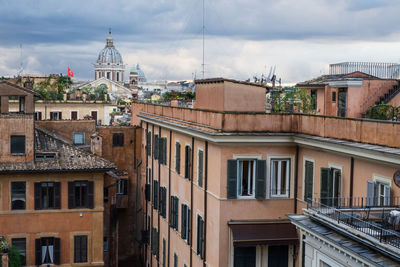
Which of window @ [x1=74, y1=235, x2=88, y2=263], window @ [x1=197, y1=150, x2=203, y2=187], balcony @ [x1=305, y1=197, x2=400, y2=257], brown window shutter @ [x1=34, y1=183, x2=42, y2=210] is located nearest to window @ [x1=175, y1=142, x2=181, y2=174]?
window @ [x1=197, y1=150, x2=203, y2=187]

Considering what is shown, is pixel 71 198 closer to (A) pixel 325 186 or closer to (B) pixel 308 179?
(B) pixel 308 179

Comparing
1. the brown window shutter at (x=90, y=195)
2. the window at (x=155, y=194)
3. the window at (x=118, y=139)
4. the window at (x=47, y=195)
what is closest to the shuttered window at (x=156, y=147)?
the window at (x=155, y=194)

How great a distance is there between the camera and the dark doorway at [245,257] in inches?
967

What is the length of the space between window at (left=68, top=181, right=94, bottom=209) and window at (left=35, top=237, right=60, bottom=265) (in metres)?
2.36

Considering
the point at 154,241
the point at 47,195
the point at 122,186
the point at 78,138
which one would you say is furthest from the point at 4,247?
the point at 122,186

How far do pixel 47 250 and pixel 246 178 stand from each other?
1715 centimetres

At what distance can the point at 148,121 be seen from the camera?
4053cm

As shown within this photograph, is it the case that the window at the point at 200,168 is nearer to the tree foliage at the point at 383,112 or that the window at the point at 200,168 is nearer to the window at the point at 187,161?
the window at the point at 187,161

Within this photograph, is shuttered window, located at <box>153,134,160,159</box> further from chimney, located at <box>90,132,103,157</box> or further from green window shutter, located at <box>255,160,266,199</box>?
green window shutter, located at <box>255,160,266,199</box>

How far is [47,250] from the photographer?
121ft

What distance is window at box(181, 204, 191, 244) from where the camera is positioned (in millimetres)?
29655

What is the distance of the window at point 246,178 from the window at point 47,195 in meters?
15.6

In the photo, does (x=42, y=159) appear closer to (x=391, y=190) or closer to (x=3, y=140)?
(x=3, y=140)

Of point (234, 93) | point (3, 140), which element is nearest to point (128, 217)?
point (3, 140)
